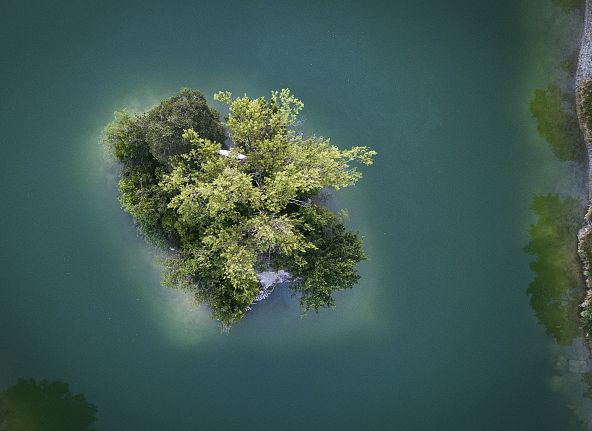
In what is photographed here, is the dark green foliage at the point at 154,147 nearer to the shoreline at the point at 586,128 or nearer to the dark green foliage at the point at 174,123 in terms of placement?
the dark green foliage at the point at 174,123

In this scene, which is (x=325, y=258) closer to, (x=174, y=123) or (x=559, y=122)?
(x=174, y=123)

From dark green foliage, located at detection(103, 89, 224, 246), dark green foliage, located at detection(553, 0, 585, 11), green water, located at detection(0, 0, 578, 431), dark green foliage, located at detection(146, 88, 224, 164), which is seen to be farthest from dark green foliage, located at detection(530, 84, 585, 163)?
dark green foliage, located at detection(146, 88, 224, 164)

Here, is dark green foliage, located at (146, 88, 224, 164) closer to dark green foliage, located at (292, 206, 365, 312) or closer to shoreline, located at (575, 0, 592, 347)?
dark green foliage, located at (292, 206, 365, 312)

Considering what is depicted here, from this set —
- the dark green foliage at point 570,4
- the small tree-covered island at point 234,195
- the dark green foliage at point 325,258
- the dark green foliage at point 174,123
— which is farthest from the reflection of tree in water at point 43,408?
the dark green foliage at point 570,4

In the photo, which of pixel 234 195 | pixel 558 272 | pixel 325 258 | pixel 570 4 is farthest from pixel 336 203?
pixel 570 4

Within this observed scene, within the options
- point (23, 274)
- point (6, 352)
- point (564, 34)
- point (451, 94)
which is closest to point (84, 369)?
point (6, 352)

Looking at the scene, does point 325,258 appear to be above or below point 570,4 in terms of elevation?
below

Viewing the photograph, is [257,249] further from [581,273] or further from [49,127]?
[581,273]
